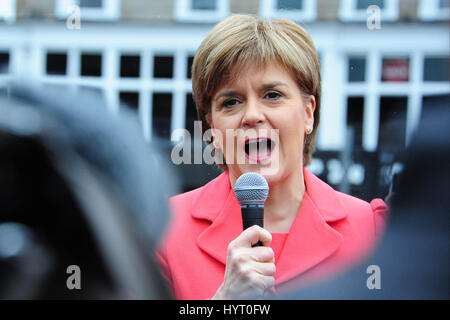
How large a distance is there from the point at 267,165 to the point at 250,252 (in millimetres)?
428

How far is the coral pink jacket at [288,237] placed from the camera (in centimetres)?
174

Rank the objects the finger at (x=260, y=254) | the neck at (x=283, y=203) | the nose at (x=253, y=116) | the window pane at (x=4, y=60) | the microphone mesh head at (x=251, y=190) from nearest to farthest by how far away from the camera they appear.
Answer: the finger at (x=260, y=254) → the microphone mesh head at (x=251, y=190) → the nose at (x=253, y=116) → the neck at (x=283, y=203) → the window pane at (x=4, y=60)

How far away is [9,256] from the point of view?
118 cm

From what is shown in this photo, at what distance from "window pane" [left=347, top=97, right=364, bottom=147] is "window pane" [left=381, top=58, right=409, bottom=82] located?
0.13 metres

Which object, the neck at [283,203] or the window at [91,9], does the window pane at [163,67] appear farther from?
the neck at [283,203]

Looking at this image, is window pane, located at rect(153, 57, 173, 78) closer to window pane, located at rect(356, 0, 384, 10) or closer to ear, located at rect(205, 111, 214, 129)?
ear, located at rect(205, 111, 214, 129)

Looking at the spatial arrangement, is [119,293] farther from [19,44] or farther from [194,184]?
[19,44]

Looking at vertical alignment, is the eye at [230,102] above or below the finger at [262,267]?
above

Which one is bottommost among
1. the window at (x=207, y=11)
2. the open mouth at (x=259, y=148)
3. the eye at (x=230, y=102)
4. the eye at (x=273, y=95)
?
the open mouth at (x=259, y=148)

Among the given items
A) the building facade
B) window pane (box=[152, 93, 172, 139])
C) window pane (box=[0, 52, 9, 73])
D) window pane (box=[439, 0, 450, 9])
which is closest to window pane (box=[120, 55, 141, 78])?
the building facade

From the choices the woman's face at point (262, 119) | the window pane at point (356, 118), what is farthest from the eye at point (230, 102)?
the window pane at point (356, 118)

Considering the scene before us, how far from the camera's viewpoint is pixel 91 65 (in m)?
1.91

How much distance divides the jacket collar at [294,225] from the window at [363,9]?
2.02 feet
